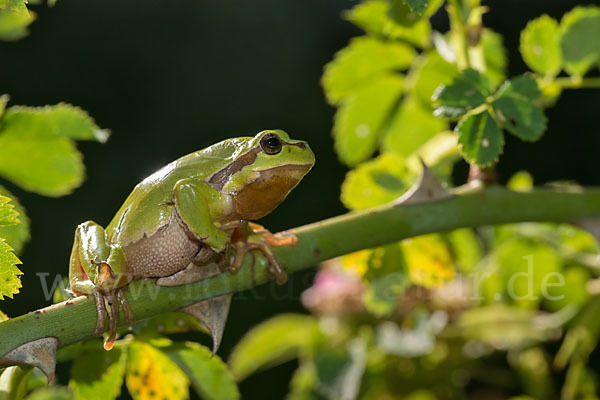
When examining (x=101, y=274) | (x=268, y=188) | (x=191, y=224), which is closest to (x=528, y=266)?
(x=268, y=188)

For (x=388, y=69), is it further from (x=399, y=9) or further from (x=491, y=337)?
(x=491, y=337)

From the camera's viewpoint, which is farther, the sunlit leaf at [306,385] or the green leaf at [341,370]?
the sunlit leaf at [306,385]

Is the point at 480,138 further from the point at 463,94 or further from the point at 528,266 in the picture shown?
the point at 528,266

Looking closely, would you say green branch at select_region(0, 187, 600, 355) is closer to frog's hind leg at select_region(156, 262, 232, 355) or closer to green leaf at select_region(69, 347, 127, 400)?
frog's hind leg at select_region(156, 262, 232, 355)

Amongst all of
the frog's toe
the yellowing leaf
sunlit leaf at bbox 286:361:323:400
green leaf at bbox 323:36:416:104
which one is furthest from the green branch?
sunlit leaf at bbox 286:361:323:400

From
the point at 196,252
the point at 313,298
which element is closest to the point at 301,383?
the point at 313,298

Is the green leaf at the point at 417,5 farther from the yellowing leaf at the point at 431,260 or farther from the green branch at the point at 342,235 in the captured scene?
the yellowing leaf at the point at 431,260

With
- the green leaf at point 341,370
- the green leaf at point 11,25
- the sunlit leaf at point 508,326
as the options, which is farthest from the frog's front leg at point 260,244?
the sunlit leaf at point 508,326
